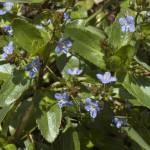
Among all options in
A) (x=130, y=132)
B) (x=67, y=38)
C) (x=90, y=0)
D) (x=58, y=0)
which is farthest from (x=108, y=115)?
(x=90, y=0)

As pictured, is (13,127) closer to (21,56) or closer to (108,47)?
(21,56)

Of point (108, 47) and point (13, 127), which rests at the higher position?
point (108, 47)

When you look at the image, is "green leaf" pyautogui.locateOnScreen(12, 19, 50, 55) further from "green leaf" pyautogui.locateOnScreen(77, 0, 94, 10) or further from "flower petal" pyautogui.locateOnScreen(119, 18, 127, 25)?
"green leaf" pyautogui.locateOnScreen(77, 0, 94, 10)

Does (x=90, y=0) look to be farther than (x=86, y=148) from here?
Yes

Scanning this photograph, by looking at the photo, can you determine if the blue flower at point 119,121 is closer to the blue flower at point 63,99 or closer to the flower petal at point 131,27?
the blue flower at point 63,99

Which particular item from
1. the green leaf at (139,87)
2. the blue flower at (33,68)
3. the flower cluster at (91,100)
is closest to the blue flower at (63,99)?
the flower cluster at (91,100)
